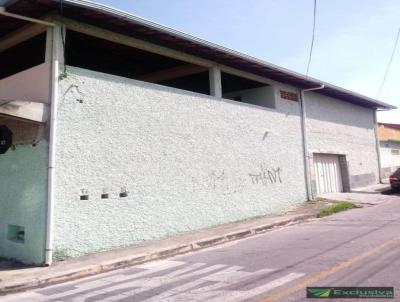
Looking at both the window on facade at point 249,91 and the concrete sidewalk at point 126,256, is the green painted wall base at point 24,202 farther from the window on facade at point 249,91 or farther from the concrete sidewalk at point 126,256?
the window on facade at point 249,91

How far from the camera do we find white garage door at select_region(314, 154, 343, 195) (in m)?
18.3

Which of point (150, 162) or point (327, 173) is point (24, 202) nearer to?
point (150, 162)

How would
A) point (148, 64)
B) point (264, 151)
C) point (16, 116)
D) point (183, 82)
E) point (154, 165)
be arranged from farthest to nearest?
1. point (183, 82)
2. point (264, 151)
3. point (148, 64)
4. point (154, 165)
5. point (16, 116)

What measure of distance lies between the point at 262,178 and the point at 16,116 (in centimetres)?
847

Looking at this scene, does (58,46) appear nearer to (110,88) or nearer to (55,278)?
(110,88)

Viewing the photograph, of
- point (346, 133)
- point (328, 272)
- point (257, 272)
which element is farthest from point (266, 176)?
point (328, 272)

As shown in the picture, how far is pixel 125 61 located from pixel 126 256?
22.3 feet

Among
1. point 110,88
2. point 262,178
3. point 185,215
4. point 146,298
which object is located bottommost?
point 146,298

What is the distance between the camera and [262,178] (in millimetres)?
14391

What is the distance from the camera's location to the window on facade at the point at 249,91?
52.1 feet

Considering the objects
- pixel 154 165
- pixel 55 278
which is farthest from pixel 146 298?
pixel 154 165

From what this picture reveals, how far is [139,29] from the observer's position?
1034cm

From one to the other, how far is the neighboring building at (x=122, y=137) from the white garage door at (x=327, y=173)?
237 cm

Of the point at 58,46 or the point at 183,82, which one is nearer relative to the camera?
the point at 58,46
